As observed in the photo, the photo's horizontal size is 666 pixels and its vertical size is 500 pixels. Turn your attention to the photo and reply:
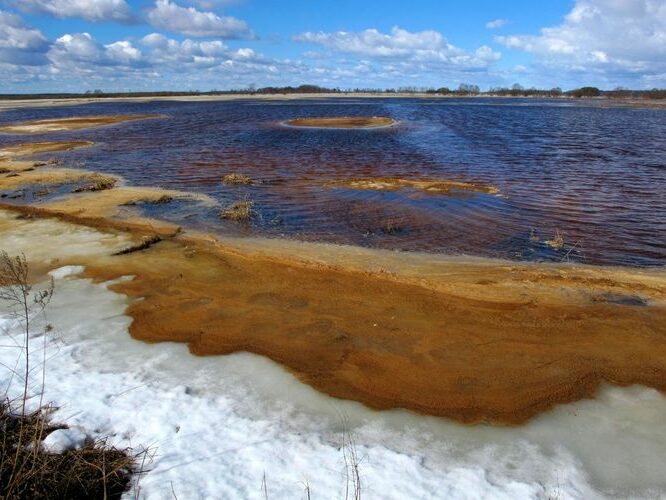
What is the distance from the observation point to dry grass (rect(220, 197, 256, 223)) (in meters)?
13.4

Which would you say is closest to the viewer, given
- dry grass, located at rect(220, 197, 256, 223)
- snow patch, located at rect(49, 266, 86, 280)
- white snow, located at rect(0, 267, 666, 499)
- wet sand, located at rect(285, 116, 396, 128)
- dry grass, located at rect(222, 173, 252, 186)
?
white snow, located at rect(0, 267, 666, 499)

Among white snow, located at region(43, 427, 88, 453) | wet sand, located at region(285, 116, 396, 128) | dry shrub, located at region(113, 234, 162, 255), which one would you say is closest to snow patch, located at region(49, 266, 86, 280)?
dry shrub, located at region(113, 234, 162, 255)

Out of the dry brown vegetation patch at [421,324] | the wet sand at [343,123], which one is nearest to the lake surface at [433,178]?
the dry brown vegetation patch at [421,324]

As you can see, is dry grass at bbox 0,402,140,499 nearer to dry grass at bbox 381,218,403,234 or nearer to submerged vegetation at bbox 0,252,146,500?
submerged vegetation at bbox 0,252,146,500

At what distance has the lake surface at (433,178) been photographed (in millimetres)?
11891

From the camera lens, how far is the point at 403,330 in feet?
23.1

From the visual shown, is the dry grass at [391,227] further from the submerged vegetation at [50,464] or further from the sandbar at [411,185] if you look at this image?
the submerged vegetation at [50,464]

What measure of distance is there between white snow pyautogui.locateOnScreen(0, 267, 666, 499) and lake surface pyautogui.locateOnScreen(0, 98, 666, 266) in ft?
19.0

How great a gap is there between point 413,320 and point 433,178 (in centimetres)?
1323

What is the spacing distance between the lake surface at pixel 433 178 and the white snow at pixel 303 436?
5.80m

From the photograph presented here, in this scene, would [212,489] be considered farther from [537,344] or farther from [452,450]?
[537,344]

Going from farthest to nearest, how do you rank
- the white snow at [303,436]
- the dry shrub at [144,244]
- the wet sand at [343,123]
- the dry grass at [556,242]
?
1. the wet sand at [343,123]
2. the dry grass at [556,242]
3. the dry shrub at [144,244]
4. the white snow at [303,436]

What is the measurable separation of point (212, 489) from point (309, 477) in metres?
0.86

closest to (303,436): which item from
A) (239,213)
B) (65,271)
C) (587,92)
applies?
(65,271)
